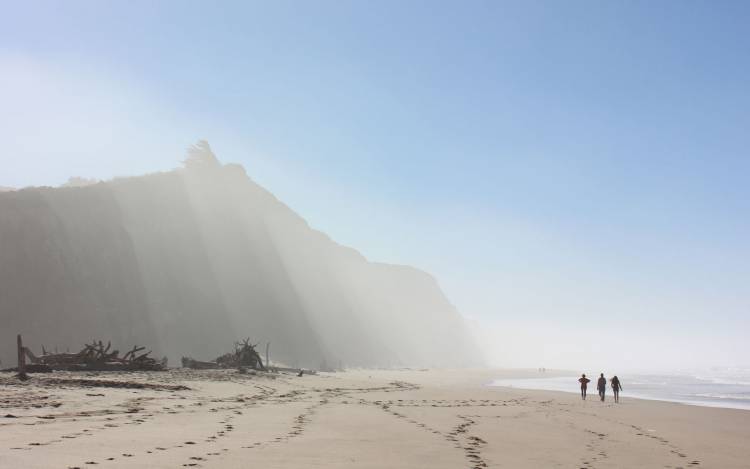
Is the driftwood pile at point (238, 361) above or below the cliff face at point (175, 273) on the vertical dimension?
below


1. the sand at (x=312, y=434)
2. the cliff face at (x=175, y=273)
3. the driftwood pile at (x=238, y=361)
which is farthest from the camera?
the cliff face at (x=175, y=273)

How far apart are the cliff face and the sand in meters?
45.2

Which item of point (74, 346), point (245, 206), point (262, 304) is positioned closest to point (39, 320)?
point (74, 346)

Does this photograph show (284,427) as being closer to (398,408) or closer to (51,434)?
(51,434)

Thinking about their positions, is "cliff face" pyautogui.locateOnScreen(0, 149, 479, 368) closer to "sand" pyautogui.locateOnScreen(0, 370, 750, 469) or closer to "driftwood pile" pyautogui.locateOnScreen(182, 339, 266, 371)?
"driftwood pile" pyautogui.locateOnScreen(182, 339, 266, 371)

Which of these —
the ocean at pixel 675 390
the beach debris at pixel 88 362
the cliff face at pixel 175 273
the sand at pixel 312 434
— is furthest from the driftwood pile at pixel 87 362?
the ocean at pixel 675 390

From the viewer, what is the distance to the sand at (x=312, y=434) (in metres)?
9.18

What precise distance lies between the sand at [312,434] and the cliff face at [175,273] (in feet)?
148

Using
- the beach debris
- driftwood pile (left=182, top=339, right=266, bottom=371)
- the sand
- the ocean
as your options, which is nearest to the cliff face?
driftwood pile (left=182, top=339, right=266, bottom=371)

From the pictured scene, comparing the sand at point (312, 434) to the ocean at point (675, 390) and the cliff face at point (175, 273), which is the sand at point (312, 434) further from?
the cliff face at point (175, 273)

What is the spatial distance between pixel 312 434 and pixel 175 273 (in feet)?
227

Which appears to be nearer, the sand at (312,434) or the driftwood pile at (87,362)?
the sand at (312,434)

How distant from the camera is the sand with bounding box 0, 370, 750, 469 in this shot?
9.18m

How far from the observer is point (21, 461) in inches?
304
